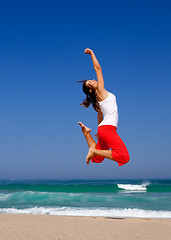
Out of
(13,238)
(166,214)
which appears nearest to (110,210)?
(166,214)

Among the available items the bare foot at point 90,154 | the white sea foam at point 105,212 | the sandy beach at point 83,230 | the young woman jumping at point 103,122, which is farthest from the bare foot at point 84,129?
the white sea foam at point 105,212

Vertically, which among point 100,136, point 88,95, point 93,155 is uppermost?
point 88,95

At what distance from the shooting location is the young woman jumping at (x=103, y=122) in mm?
4273

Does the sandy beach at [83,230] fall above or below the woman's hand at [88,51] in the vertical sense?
below

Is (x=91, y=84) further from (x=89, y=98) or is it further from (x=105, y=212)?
(x=105, y=212)

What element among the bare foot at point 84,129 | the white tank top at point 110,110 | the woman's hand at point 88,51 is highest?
the woman's hand at point 88,51

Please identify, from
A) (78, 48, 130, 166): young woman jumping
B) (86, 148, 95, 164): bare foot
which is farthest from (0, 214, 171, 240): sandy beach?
(78, 48, 130, 166): young woman jumping

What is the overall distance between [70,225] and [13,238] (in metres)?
2.50

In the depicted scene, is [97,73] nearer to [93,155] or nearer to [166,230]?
[93,155]

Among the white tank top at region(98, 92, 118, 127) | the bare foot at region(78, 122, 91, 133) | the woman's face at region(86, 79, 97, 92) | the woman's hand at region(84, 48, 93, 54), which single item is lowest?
the bare foot at region(78, 122, 91, 133)

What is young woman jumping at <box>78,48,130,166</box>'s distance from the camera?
4273 millimetres

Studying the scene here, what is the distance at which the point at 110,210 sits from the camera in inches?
541

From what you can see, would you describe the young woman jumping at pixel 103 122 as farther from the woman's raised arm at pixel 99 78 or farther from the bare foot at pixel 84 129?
the bare foot at pixel 84 129

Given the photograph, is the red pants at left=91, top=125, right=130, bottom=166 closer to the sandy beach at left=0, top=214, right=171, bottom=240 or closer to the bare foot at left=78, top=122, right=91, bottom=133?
the bare foot at left=78, top=122, right=91, bottom=133
